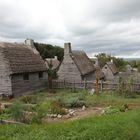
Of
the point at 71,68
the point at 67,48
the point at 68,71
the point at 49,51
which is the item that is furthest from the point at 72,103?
the point at 49,51

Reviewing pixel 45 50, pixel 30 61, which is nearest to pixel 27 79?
pixel 30 61

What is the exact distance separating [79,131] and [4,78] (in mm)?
18388

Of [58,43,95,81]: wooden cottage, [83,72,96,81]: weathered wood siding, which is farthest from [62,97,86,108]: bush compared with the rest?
[83,72,96,81]: weathered wood siding

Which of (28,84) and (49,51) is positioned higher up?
(49,51)

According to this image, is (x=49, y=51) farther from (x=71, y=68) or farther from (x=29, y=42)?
(x=71, y=68)

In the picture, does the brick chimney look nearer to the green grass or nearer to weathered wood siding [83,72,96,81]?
weathered wood siding [83,72,96,81]

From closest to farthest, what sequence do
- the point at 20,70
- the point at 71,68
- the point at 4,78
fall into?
the point at 4,78, the point at 20,70, the point at 71,68

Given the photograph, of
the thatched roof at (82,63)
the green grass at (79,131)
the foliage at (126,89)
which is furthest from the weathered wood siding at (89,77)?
the green grass at (79,131)

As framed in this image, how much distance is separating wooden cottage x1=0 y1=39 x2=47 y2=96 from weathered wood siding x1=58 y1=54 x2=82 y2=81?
3.60 meters

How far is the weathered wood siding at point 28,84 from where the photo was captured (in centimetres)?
2897

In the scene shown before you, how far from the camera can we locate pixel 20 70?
29.5m

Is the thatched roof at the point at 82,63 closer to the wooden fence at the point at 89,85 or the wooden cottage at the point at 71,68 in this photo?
the wooden cottage at the point at 71,68

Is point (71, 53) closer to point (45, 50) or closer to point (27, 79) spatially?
point (27, 79)

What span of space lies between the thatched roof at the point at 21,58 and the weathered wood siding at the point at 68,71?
3.98 meters
